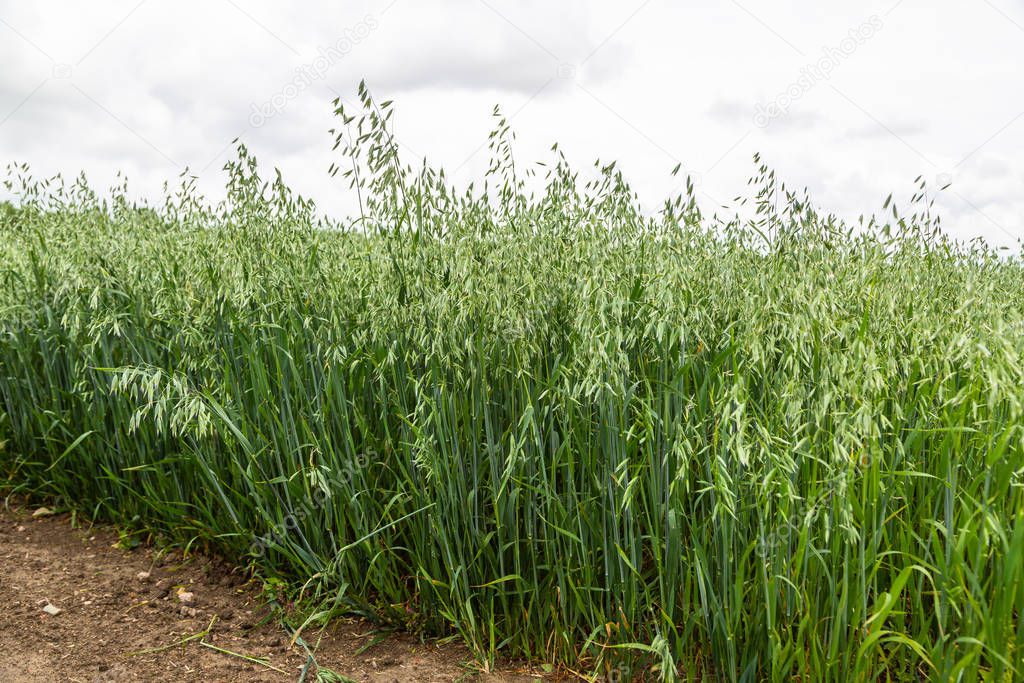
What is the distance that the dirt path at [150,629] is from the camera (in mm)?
2771

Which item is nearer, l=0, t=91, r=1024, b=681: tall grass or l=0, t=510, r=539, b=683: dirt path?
l=0, t=91, r=1024, b=681: tall grass

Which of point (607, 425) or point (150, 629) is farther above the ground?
point (607, 425)

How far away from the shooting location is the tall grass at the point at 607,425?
6.86 feet

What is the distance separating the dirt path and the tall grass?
0.15 m

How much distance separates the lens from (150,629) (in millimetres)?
3131

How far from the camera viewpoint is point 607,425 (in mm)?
2283

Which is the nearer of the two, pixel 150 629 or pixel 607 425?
pixel 607 425

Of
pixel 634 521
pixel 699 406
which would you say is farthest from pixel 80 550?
pixel 699 406

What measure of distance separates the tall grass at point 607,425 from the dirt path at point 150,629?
0.15 m

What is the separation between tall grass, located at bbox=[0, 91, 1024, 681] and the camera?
2.09m

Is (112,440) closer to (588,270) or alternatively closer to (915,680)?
(588,270)

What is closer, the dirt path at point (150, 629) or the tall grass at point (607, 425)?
the tall grass at point (607, 425)

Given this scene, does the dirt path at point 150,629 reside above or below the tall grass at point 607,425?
below

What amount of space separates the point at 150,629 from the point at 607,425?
2057 millimetres
